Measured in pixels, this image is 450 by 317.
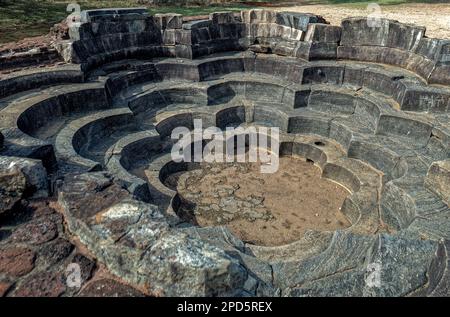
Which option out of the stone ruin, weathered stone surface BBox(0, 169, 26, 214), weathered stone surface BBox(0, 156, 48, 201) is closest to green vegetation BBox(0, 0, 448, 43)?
the stone ruin

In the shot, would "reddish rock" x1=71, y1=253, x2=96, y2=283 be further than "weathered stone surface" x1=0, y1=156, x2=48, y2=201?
No

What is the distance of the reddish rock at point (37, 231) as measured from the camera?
3424 mm

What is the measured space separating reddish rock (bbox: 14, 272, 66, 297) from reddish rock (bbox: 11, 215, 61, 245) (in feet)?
1.54

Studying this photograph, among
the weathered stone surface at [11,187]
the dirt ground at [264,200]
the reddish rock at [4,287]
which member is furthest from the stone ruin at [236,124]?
the reddish rock at [4,287]

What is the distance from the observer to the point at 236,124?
30.6ft

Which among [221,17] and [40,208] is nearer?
[40,208]

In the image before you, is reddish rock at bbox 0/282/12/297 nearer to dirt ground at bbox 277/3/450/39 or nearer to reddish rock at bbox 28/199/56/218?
reddish rock at bbox 28/199/56/218

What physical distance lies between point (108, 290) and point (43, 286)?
0.54 metres

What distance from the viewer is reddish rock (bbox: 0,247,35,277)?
3.07 metres

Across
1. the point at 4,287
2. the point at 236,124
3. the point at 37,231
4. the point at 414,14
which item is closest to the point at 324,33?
the point at 236,124

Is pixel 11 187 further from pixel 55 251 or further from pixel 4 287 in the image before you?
pixel 4 287

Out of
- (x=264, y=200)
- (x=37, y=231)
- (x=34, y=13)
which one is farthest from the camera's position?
(x=34, y=13)

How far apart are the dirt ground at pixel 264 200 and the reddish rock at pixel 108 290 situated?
330cm
